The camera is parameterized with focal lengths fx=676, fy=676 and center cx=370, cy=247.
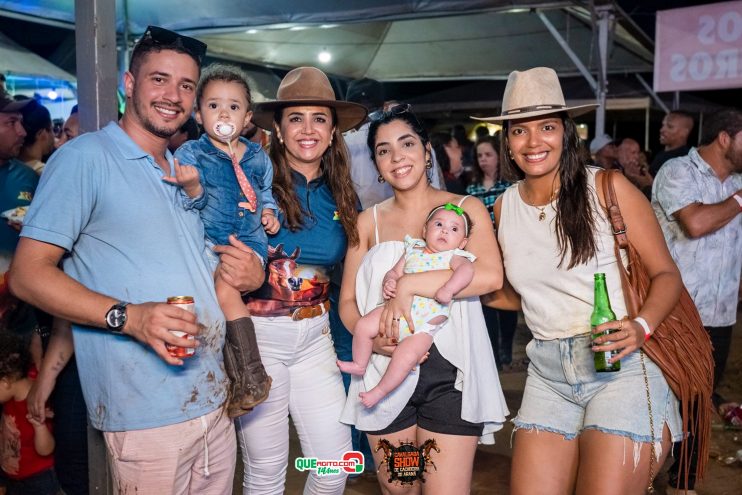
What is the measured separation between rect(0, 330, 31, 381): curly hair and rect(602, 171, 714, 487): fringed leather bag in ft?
10.8

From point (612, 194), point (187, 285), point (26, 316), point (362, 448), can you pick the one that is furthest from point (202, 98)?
point (362, 448)

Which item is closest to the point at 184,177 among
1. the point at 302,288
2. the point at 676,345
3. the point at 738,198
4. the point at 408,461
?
the point at 302,288

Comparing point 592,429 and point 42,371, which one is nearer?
point 592,429

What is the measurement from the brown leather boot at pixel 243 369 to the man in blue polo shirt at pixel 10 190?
2023mm

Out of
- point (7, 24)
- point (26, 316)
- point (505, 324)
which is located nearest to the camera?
point (26, 316)

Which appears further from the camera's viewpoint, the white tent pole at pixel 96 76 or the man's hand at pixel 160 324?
the white tent pole at pixel 96 76

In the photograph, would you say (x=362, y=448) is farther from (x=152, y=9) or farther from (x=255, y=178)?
(x=152, y=9)

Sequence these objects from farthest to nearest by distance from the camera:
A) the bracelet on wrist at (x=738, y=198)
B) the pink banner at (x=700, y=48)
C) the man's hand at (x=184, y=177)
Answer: the pink banner at (x=700, y=48) < the bracelet on wrist at (x=738, y=198) < the man's hand at (x=184, y=177)

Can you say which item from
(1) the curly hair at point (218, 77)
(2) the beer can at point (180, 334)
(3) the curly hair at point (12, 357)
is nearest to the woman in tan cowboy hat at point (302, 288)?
(1) the curly hair at point (218, 77)

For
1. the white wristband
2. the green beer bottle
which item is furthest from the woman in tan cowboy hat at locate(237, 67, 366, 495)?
the white wristband

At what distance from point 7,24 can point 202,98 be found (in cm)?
1104

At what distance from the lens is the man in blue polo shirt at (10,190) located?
14.0 feet

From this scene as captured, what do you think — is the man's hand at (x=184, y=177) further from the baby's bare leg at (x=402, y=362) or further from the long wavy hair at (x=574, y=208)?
the long wavy hair at (x=574, y=208)

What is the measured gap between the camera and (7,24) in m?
12.1
